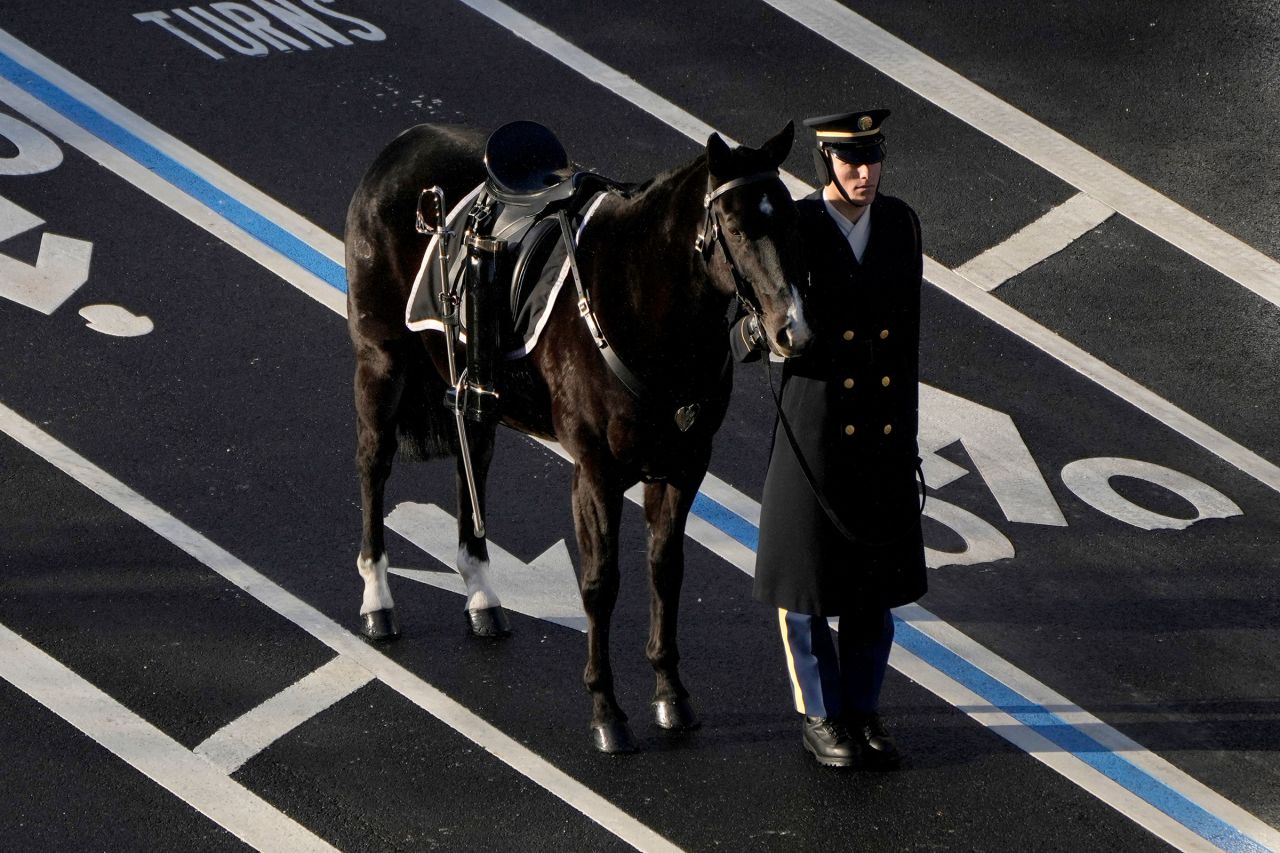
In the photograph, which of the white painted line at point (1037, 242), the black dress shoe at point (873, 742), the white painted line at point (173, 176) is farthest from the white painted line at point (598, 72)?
the black dress shoe at point (873, 742)

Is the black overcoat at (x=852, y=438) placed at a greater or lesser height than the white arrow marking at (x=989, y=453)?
greater

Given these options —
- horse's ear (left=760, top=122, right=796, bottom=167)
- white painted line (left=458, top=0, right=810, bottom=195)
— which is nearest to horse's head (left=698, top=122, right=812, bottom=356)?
horse's ear (left=760, top=122, right=796, bottom=167)

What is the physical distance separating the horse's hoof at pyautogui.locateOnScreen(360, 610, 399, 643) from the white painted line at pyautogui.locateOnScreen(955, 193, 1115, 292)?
457 cm

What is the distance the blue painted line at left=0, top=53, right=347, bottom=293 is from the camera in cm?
1091

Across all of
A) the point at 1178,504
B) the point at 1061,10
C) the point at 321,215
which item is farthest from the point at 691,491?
the point at 1061,10

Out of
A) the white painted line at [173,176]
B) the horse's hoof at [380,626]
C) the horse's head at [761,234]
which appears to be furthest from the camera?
the white painted line at [173,176]

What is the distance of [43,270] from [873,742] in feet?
18.6

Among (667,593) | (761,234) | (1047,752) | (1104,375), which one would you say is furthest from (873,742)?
(1104,375)

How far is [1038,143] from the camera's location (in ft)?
41.4

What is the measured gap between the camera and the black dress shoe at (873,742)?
7.35 m

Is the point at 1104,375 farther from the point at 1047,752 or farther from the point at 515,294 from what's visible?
the point at 515,294

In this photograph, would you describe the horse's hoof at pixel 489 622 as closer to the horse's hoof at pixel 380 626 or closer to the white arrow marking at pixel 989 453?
the horse's hoof at pixel 380 626

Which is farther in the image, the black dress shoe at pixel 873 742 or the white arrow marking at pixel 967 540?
the white arrow marking at pixel 967 540

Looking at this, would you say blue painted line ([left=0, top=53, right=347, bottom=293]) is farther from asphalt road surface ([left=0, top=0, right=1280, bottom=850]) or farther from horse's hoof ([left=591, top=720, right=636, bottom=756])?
horse's hoof ([left=591, top=720, right=636, bottom=756])
